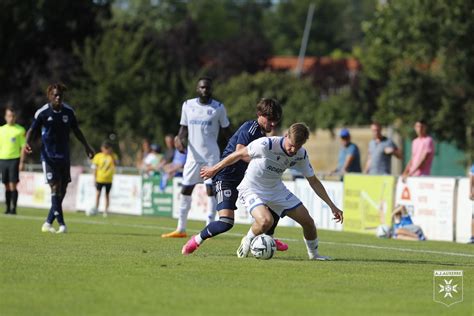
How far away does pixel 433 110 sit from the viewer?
4519 centimetres

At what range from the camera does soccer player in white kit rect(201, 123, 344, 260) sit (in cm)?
1280

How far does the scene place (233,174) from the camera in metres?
14.2

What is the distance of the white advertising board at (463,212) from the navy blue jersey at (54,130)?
25.3 ft

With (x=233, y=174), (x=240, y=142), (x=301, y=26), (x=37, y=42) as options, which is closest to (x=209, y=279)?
(x=240, y=142)

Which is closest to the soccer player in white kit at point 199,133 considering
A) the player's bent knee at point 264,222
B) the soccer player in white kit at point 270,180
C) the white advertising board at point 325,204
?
the soccer player in white kit at point 270,180

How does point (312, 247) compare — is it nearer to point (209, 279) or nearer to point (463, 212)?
point (209, 279)

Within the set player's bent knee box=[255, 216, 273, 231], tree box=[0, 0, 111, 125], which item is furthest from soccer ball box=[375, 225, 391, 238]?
tree box=[0, 0, 111, 125]

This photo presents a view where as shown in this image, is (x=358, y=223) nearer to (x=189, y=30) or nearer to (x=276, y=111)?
(x=276, y=111)

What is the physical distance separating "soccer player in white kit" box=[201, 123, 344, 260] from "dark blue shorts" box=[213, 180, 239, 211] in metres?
0.62

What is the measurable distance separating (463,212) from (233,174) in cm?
845

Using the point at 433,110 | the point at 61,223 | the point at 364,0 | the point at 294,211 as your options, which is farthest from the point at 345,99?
the point at 364,0

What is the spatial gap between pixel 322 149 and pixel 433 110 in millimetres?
14062

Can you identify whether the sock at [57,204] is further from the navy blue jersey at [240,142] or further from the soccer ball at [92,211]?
the soccer ball at [92,211]

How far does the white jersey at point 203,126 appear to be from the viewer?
17625 mm
